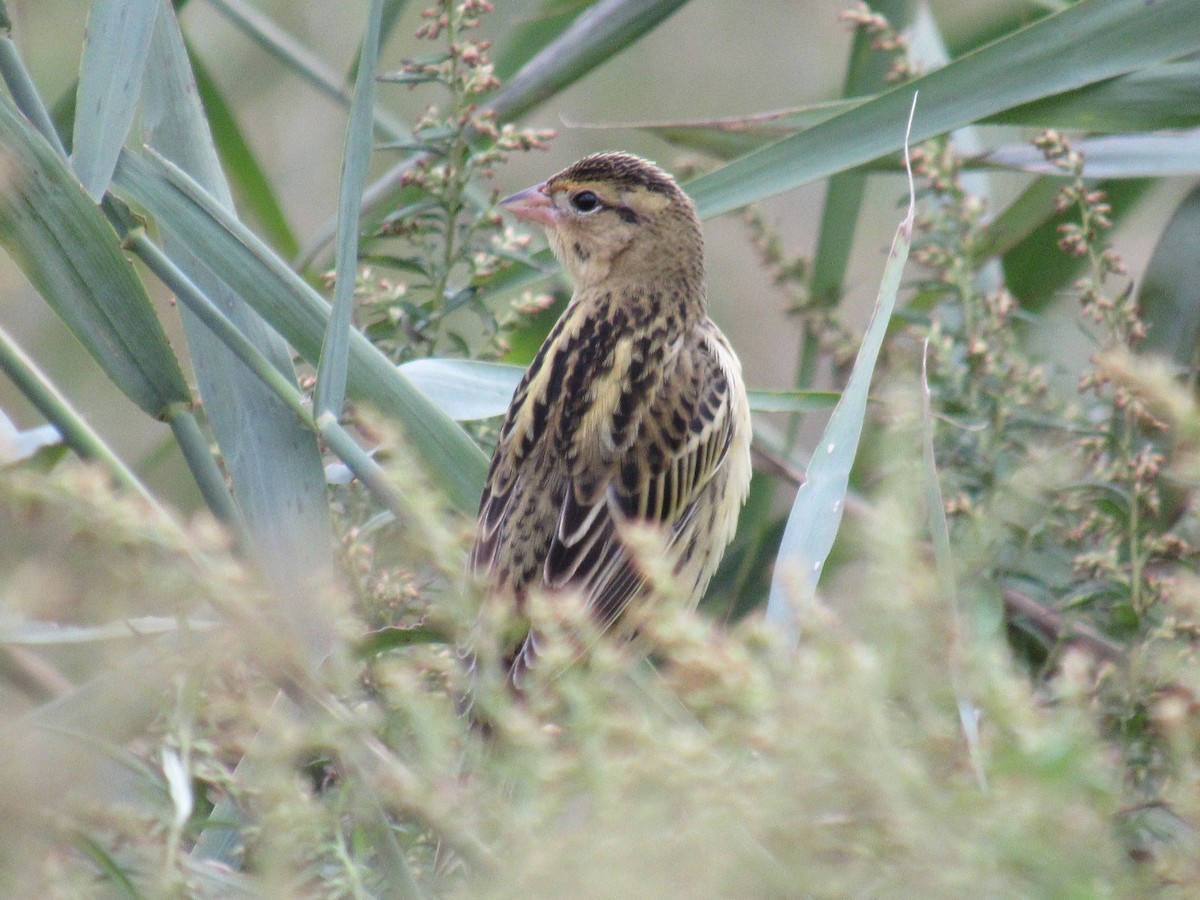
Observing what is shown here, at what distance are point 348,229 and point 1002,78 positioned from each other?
1.31 metres

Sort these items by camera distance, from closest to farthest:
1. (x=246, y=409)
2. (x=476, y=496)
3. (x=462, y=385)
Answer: (x=246, y=409) → (x=476, y=496) → (x=462, y=385)

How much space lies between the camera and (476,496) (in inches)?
96.9

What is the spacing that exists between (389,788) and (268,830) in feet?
0.30

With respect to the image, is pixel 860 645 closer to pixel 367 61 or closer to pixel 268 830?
pixel 268 830

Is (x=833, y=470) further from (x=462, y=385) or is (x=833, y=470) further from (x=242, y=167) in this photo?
(x=242, y=167)

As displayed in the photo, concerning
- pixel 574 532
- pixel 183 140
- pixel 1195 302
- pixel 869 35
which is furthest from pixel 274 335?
pixel 1195 302

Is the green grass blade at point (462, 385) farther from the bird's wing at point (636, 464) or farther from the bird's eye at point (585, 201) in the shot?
the bird's eye at point (585, 201)

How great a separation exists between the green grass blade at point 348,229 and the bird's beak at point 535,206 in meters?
1.49

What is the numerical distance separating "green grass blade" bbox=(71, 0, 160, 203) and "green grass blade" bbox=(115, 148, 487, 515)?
0.18m

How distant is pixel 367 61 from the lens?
213 centimetres

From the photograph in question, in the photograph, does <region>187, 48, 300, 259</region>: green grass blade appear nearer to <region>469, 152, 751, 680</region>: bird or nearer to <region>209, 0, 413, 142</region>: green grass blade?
<region>209, 0, 413, 142</region>: green grass blade

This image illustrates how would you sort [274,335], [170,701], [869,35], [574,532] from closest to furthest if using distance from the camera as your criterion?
[170,701], [274,335], [574,532], [869,35]

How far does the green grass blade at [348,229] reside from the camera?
2.10m

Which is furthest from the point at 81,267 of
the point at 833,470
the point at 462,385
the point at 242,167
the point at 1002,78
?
the point at 242,167
